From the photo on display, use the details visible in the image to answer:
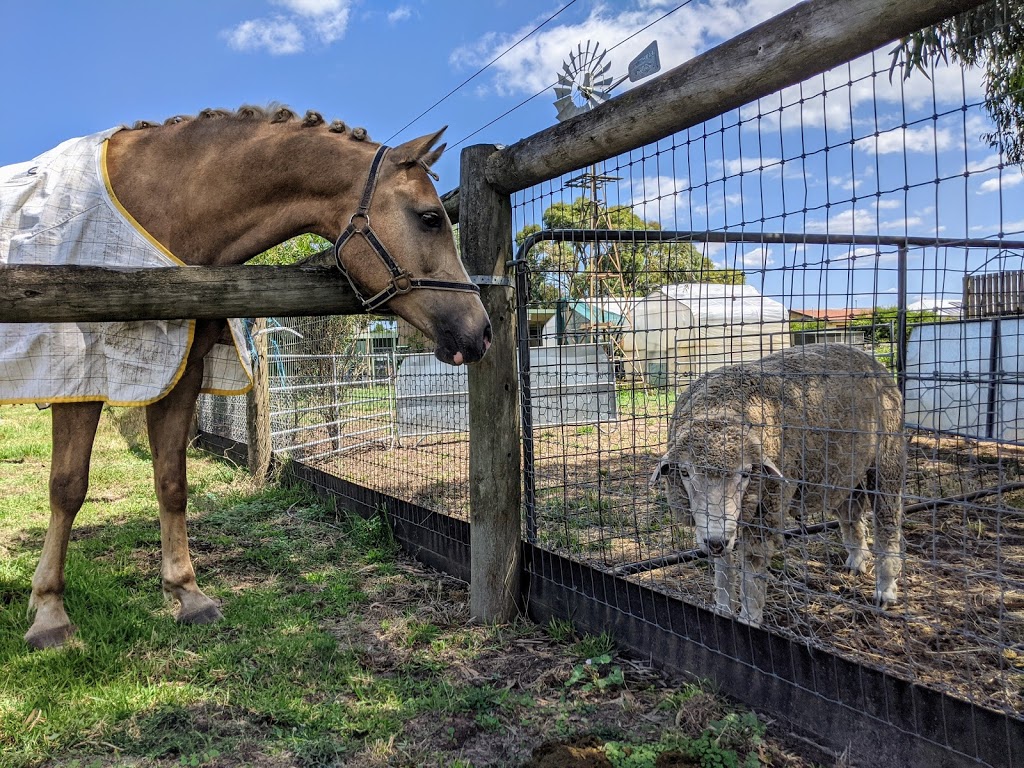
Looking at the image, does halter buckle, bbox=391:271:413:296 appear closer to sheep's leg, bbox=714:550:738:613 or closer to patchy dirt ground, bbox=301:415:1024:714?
patchy dirt ground, bbox=301:415:1024:714

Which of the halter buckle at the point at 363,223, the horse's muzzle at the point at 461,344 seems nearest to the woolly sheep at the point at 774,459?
the horse's muzzle at the point at 461,344

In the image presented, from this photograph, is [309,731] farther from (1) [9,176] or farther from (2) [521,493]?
(1) [9,176]

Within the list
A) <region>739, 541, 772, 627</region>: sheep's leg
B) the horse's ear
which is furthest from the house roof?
the horse's ear

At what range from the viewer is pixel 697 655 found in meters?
2.73

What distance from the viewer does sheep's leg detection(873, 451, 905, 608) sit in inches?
135

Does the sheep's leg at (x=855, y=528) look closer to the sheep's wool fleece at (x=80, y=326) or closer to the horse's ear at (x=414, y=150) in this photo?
the horse's ear at (x=414, y=150)

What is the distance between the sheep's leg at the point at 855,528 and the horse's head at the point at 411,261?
244cm

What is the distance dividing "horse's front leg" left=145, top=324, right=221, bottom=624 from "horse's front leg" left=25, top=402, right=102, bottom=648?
40cm

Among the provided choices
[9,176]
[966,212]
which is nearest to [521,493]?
[966,212]

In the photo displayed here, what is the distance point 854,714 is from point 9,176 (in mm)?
4110

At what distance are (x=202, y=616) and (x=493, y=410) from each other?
1.79 metres

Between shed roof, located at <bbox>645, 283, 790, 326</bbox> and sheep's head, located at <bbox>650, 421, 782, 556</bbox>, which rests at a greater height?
shed roof, located at <bbox>645, 283, 790, 326</bbox>

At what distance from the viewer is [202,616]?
3.40 metres

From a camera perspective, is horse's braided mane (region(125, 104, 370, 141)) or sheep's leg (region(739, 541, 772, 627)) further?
horse's braided mane (region(125, 104, 370, 141))
